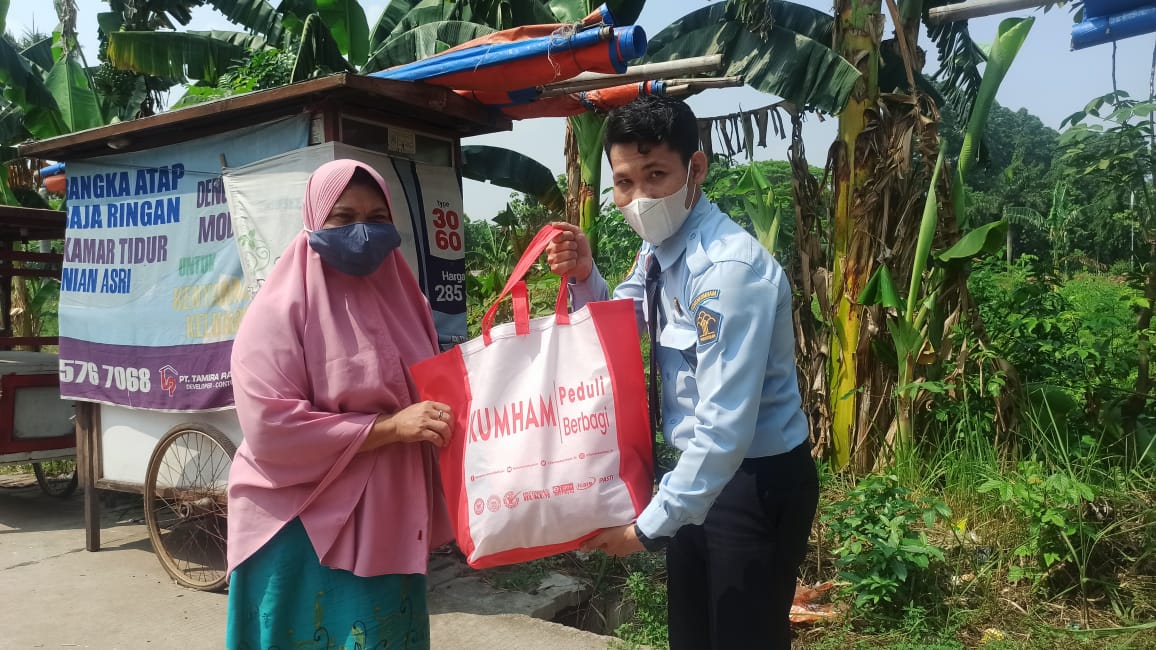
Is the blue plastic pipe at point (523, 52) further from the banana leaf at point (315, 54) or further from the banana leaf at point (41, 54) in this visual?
the banana leaf at point (41, 54)

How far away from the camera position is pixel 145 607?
4227 mm

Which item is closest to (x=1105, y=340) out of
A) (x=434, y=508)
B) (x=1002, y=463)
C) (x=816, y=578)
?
(x=1002, y=463)

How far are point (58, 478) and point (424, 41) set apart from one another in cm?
499

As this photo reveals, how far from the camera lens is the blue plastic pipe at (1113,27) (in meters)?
2.24

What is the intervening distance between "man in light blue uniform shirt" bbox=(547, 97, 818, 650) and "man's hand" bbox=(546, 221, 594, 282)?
0.20 metres

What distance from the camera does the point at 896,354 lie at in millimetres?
4762

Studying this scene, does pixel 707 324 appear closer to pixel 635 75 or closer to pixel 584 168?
pixel 635 75

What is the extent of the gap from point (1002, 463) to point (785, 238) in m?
2.58

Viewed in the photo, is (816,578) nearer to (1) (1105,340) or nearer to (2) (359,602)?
(1) (1105,340)

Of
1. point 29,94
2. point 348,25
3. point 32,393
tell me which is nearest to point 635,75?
point 32,393

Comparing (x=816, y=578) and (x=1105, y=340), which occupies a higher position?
(x=1105, y=340)

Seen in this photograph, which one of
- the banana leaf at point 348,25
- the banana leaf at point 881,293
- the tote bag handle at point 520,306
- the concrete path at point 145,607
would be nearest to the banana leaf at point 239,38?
the banana leaf at point 348,25

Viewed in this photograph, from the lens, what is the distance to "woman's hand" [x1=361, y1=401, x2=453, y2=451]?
182cm

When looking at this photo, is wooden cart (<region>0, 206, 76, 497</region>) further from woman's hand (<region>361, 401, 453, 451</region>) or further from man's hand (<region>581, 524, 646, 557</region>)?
man's hand (<region>581, 524, 646, 557</region>)
